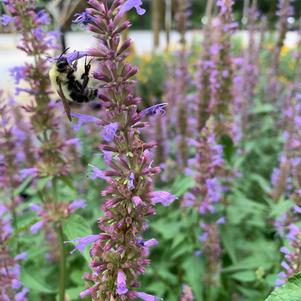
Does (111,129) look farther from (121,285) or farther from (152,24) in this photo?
(152,24)

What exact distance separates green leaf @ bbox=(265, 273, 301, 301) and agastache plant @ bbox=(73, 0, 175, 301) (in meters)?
0.61

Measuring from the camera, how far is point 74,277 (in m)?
4.28

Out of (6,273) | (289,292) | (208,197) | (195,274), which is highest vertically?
(289,292)

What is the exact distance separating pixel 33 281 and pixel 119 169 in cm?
188

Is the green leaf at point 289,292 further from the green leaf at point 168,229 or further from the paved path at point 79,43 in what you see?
the paved path at point 79,43

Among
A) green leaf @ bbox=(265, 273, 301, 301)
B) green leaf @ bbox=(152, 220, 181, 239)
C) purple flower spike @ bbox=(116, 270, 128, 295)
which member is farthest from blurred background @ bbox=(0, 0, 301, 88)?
green leaf @ bbox=(265, 273, 301, 301)

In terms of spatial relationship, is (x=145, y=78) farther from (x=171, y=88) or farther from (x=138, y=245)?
(x=138, y=245)

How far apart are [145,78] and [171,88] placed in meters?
6.51

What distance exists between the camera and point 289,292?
149 centimetres

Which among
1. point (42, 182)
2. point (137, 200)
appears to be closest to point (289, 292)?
point (137, 200)

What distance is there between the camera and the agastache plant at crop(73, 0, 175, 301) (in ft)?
6.04

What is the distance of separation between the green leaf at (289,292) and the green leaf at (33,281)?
2.21 meters

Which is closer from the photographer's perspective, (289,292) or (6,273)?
(289,292)

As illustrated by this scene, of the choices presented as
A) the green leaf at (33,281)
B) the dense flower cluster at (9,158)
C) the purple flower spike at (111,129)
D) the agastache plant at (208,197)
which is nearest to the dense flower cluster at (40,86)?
the dense flower cluster at (9,158)
